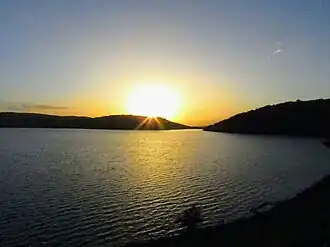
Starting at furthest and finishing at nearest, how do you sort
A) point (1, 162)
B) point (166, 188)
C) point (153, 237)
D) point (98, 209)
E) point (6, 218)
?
point (1, 162) < point (166, 188) < point (98, 209) < point (6, 218) < point (153, 237)

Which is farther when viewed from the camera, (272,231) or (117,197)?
(117,197)

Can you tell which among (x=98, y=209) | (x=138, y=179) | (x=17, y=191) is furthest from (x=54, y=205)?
(x=138, y=179)

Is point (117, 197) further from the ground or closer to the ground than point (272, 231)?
closer to the ground

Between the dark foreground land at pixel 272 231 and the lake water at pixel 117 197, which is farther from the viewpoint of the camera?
the lake water at pixel 117 197

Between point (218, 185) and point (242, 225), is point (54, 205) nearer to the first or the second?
point (242, 225)

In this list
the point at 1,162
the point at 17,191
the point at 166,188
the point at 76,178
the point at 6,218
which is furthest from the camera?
the point at 1,162

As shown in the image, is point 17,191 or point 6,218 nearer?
point 6,218

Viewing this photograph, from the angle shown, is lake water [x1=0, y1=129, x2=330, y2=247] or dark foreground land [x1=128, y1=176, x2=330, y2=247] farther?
lake water [x1=0, y1=129, x2=330, y2=247]
